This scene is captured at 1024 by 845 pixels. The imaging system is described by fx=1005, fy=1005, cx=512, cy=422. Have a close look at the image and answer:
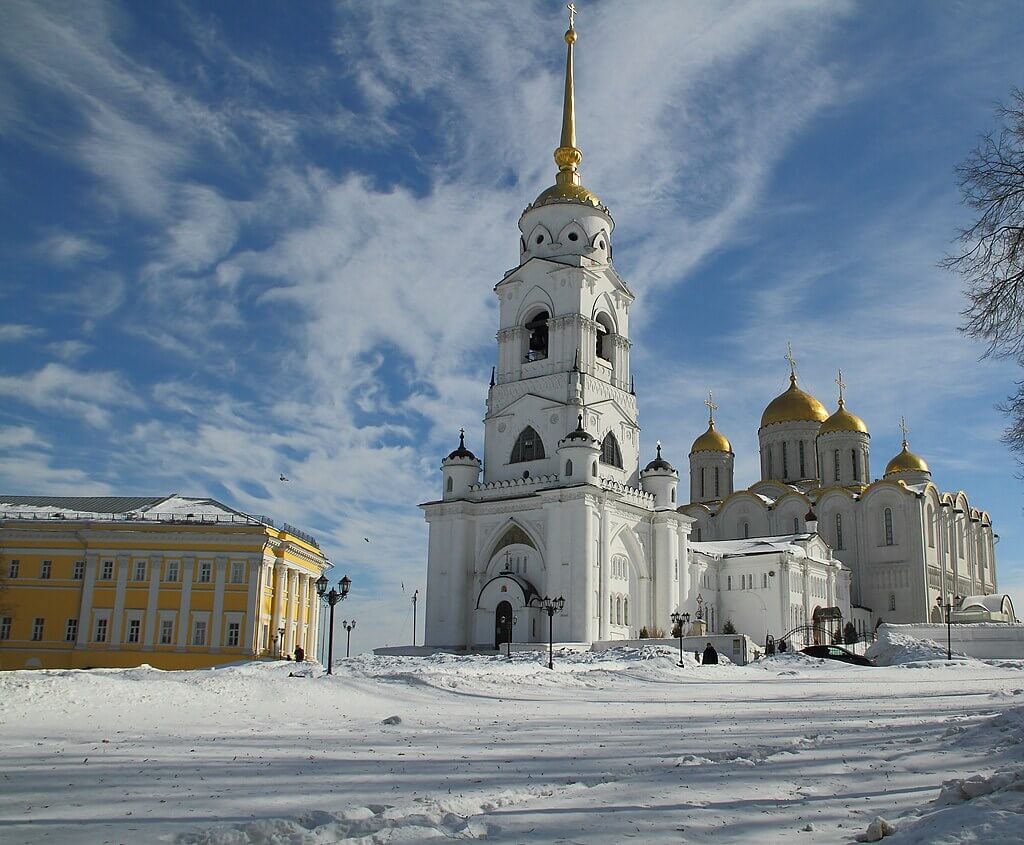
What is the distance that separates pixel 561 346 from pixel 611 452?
5672 millimetres

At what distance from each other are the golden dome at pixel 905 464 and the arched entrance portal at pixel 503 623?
116 ft

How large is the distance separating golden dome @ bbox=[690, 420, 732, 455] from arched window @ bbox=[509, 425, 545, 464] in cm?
2811

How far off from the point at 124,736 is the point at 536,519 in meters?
32.6

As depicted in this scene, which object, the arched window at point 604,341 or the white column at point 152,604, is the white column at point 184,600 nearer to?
the white column at point 152,604

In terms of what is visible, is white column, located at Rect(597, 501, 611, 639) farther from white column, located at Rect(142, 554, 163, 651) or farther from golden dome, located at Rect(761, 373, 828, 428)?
golden dome, located at Rect(761, 373, 828, 428)

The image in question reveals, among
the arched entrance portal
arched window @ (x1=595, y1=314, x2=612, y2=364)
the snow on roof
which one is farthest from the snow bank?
arched window @ (x1=595, y1=314, x2=612, y2=364)

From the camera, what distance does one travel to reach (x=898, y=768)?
9.67 meters

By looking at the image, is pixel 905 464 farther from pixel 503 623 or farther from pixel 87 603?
pixel 87 603

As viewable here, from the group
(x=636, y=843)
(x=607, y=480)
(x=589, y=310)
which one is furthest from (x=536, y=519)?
(x=636, y=843)

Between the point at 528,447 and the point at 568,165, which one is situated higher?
the point at 568,165

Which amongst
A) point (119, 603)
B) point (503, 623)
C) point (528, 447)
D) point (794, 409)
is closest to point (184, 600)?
point (119, 603)

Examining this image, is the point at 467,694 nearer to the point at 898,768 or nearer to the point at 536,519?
the point at 898,768

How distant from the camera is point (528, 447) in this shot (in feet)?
157

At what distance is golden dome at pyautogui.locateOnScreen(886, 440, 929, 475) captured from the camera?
6725 cm
